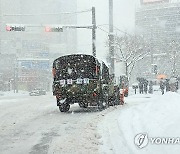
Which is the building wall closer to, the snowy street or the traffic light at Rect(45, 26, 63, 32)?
the traffic light at Rect(45, 26, 63, 32)

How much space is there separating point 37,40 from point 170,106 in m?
126

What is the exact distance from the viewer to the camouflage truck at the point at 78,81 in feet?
52.0

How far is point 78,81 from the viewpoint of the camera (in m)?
15.9

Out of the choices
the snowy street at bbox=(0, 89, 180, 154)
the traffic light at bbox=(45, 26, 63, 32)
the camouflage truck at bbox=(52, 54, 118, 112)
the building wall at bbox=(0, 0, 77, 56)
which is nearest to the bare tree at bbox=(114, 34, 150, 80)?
the traffic light at bbox=(45, 26, 63, 32)

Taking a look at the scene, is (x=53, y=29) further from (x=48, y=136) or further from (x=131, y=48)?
(x=131, y=48)

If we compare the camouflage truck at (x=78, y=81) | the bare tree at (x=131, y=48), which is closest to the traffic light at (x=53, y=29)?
the camouflage truck at (x=78, y=81)

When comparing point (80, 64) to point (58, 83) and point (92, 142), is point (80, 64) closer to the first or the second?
Result: point (58, 83)

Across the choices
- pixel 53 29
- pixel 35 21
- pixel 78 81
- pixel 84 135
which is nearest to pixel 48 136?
pixel 84 135

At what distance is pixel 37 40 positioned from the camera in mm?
134750

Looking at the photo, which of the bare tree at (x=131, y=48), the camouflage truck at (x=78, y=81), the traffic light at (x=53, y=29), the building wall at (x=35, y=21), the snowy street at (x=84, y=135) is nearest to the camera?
the snowy street at (x=84, y=135)

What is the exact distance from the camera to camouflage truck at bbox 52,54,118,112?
15844mm

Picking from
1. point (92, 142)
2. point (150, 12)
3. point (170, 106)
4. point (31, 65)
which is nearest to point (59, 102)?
point (170, 106)

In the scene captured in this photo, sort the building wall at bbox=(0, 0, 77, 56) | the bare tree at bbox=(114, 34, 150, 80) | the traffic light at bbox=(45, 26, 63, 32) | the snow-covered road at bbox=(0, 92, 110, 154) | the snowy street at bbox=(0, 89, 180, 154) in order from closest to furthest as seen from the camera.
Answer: the snowy street at bbox=(0, 89, 180, 154)
the snow-covered road at bbox=(0, 92, 110, 154)
the traffic light at bbox=(45, 26, 63, 32)
the bare tree at bbox=(114, 34, 150, 80)
the building wall at bbox=(0, 0, 77, 56)

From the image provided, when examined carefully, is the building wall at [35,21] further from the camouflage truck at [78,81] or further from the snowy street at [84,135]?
the snowy street at [84,135]
